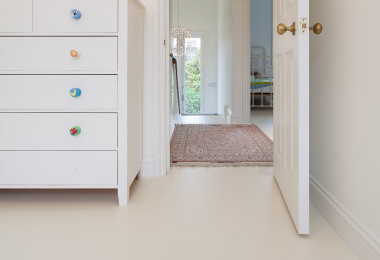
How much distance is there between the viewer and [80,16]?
1.61m

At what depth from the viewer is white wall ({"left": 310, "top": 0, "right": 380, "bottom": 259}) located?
1037mm

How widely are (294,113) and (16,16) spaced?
1.39 metres

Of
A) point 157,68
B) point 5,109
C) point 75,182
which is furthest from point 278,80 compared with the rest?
point 5,109

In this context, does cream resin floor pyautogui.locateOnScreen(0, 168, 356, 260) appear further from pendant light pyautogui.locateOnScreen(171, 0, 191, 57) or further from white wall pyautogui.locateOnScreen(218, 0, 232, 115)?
pendant light pyautogui.locateOnScreen(171, 0, 191, 57)

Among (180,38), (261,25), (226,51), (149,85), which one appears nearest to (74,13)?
(149,85)

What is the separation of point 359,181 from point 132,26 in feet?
4.35

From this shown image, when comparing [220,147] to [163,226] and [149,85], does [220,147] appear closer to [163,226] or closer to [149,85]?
[149,85]

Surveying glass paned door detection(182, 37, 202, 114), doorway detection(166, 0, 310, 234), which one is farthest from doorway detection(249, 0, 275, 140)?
doorway detection(166, 0, 310, 234)

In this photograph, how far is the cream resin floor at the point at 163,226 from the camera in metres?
1.16

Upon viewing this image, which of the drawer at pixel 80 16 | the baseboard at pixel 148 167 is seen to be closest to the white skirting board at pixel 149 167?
the baseboard at pixel 148 167

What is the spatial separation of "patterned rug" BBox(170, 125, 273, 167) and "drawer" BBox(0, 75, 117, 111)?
1.09m

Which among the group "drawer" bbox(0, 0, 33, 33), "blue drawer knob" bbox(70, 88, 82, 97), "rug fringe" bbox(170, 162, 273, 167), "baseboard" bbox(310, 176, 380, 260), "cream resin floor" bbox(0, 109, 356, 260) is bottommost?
"cream resin floor" bbox(0, 109, 356, 260)

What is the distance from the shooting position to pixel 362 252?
1076 mm

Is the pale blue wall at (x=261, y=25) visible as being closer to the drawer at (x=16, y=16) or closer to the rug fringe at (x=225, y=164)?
the rug fringe at (x=225, y=164)
